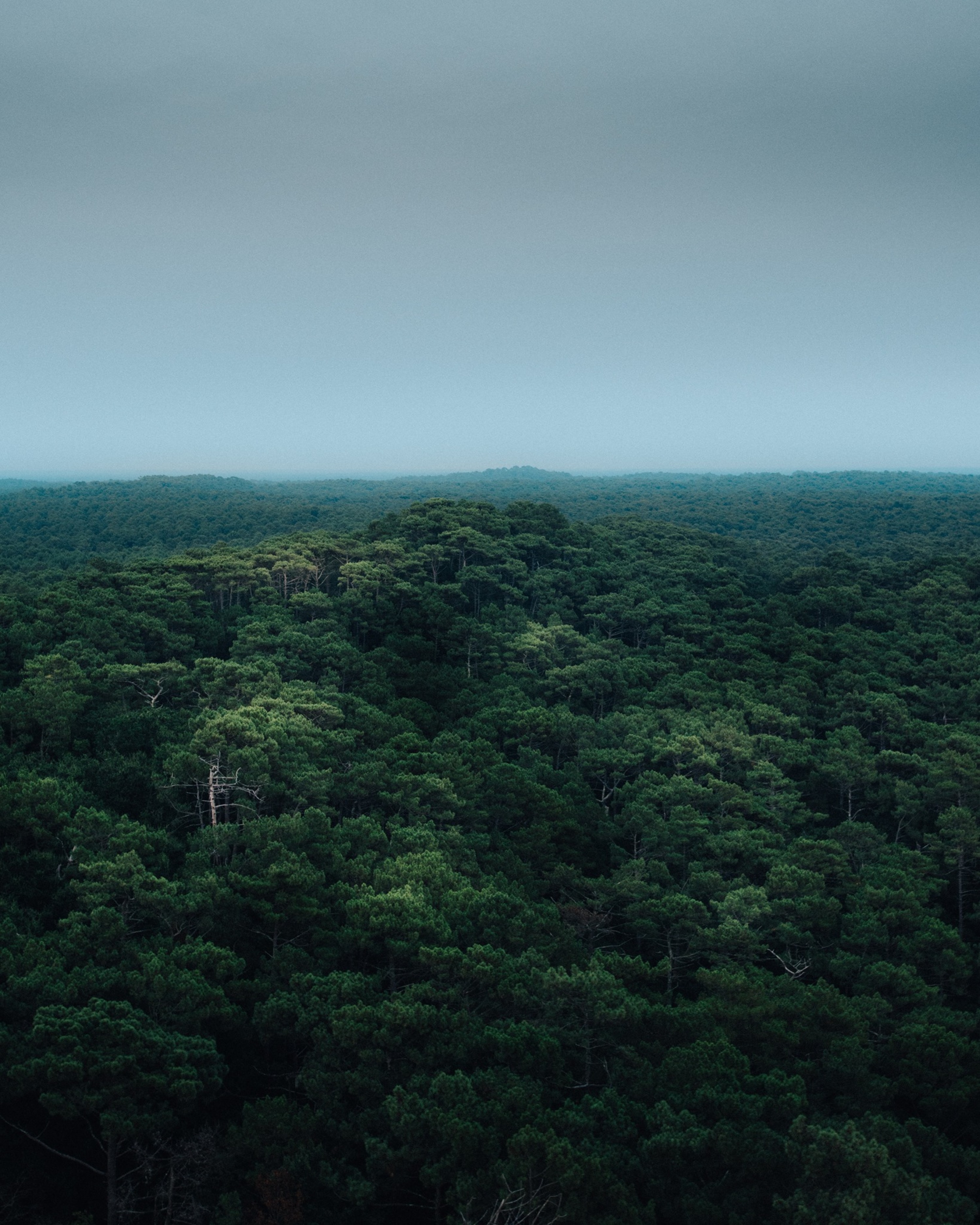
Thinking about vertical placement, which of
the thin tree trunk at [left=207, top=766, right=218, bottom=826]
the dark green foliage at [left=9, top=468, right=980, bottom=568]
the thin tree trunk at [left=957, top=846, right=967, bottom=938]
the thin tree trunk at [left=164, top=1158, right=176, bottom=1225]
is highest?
the dark green foliage at [left=9, top=468, right=980, bottom=568]

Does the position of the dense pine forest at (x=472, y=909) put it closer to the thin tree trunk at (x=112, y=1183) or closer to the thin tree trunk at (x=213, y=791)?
the thin tree trunk at (x=112, y=1183)

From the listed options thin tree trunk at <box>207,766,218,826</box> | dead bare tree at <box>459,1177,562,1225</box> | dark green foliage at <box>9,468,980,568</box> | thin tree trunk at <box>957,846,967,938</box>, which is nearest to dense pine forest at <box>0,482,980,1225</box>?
dead bare tree at <box>459,1177,562,1225</box>

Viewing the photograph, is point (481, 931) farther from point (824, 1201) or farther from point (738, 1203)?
point (824, 1201)

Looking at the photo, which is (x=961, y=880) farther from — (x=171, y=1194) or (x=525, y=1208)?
(x=171, y=1194)

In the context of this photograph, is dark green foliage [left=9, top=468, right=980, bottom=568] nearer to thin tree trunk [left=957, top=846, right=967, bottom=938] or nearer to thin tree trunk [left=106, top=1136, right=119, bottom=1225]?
thin tree trunk [left=957, top=846, right=967, bottom=938]

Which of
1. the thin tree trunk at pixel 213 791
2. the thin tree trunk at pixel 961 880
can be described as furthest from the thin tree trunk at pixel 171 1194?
the thin tree trunk at pixel 961 880

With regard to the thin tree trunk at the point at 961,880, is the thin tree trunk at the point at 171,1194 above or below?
above

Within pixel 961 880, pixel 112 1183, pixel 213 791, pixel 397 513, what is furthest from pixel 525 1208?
pixel 397 513

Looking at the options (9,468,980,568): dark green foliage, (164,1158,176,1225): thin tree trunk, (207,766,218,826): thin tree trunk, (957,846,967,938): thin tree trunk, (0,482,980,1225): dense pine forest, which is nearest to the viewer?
(164,1158,176,1225): thin tree trunk

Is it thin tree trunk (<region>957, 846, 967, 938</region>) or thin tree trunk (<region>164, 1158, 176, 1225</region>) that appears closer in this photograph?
thin tree trunk (<region>164, 1158, 176, 1225</region>)
